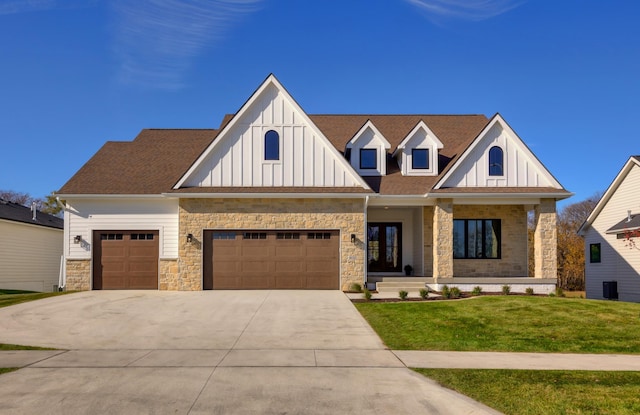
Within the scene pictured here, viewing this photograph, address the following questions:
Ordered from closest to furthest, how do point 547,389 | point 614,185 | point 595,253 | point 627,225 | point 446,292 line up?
1. point 547,389
2. point 446,292
3. point 627,225
4. point 614,185
5. point 595,253

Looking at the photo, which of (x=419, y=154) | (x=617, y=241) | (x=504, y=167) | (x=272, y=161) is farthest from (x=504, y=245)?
(x=272, y=161)

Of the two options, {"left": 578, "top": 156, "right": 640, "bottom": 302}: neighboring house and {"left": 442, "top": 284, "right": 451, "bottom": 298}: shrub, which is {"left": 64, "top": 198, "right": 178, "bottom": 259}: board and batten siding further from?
{"left": 578, "top": 156, "right": 640, "bottom": 302}: neighboring house

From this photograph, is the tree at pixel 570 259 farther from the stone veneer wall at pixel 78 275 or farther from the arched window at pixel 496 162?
the stone veneer wall at pixel 78 275

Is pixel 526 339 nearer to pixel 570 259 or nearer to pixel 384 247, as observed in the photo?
pixel 384 247

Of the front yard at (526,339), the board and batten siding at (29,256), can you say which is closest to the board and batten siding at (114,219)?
the board and batten siding at (29,256)

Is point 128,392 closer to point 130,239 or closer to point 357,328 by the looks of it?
point 357,328

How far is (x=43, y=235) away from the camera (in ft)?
99.1

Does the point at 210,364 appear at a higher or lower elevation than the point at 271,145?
lower

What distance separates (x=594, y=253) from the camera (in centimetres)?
2672

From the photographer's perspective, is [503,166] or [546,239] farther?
[503,166]

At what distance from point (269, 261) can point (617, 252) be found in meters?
18.2

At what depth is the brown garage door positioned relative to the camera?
20.1 m

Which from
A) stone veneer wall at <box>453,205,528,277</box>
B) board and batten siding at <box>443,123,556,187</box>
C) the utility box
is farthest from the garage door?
the utility box

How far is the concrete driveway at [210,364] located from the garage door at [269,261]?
3941 mm
